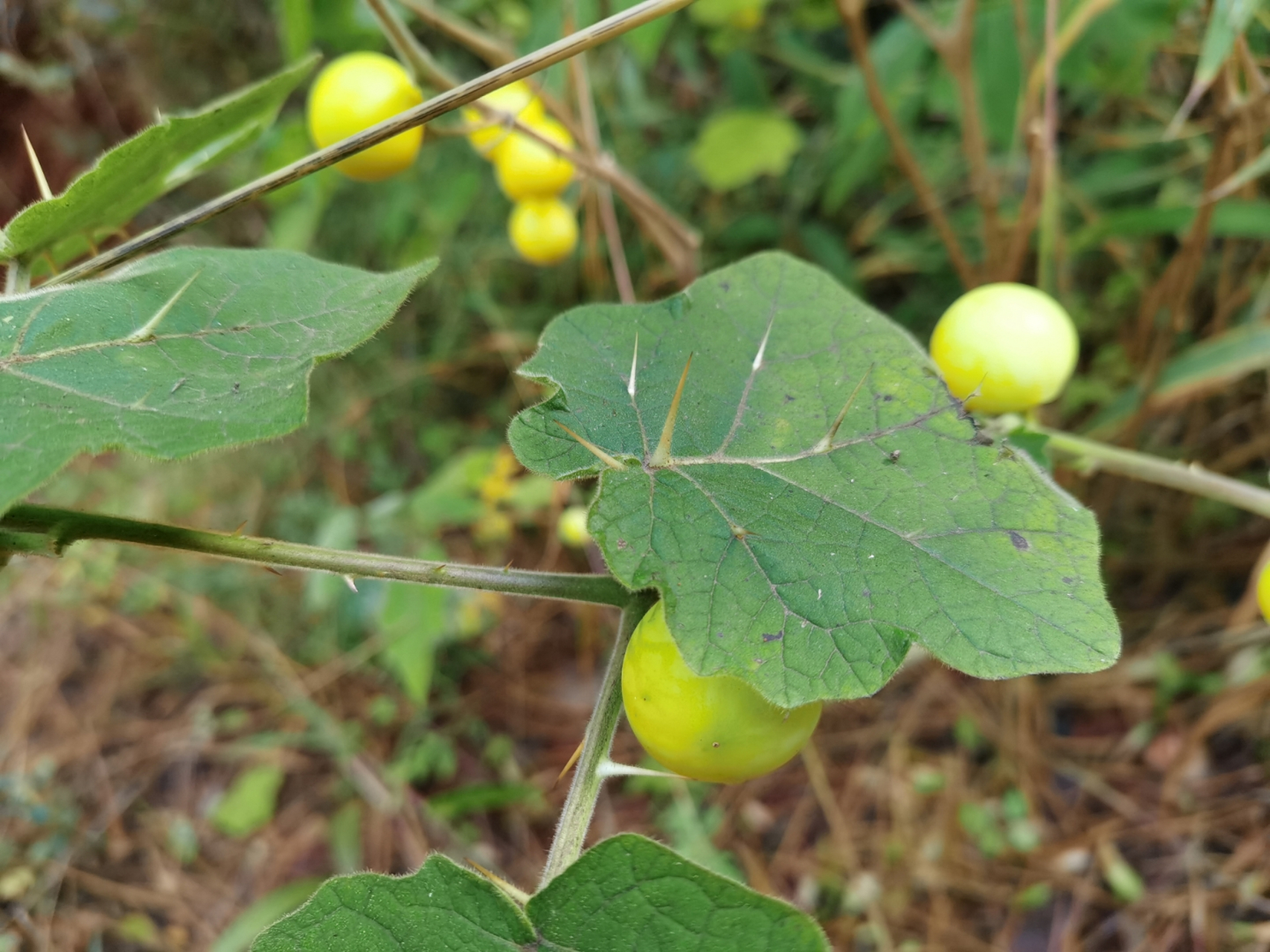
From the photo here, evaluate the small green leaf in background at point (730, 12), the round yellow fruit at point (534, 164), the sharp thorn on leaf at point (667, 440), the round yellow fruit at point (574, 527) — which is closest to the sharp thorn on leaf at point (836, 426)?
the sharp thorn on leaf at point (667, 440)

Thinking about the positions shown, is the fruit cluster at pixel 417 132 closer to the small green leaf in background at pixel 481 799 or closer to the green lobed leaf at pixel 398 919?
the green lobed leaf at pixel 398 919

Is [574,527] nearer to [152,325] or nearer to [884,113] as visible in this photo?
[884,113]

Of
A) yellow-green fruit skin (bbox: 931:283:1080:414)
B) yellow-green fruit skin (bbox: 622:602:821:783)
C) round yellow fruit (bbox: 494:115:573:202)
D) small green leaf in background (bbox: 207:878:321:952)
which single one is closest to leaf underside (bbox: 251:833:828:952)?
yellow-green fruit skin (bbox: 622:602:821:783)

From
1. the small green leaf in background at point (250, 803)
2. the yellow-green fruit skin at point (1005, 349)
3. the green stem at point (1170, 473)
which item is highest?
the yellow-green fruit skin at point (1005, 349)

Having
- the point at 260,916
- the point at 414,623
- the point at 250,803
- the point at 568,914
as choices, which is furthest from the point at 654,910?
the point at 250,803

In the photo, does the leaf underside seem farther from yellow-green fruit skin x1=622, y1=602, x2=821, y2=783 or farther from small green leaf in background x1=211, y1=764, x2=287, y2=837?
small green leaf in background x1=211, y1=764, x2=287, y2=837
